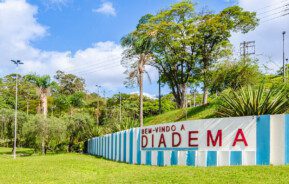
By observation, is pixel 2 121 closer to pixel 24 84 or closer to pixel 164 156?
pixel 24 84

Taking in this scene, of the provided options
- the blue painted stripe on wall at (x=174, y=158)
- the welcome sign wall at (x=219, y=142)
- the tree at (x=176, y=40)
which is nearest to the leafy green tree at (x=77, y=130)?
the tree at (x=176, y=40)

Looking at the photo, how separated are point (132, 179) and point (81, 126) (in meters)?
32.6

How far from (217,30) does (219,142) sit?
27.8 metres

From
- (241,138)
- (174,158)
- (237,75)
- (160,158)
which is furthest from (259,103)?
(237,75)

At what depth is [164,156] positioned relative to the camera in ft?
45.1

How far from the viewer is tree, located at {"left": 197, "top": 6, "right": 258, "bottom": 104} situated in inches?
1468

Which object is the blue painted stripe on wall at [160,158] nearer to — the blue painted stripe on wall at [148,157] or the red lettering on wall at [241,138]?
the blue painted stripe on wall at [148,157]

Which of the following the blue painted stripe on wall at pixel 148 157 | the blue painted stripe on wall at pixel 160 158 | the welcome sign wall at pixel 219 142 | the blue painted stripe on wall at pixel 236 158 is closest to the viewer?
the welcome sign wall at pixel 219 142

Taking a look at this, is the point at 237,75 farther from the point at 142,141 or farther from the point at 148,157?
the point at 148,157

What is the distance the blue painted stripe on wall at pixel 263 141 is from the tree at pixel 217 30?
2602 cm

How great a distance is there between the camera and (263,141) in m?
10.2

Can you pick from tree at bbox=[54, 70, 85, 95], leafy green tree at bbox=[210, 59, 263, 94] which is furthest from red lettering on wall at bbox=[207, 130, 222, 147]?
tree at bbox=[54, 70, 85, 95]

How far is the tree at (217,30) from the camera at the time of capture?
122ft

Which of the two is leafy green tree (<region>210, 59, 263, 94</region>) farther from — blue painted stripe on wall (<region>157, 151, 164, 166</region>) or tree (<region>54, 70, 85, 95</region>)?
tree (<region>54, 70, 85, 95</region>)
